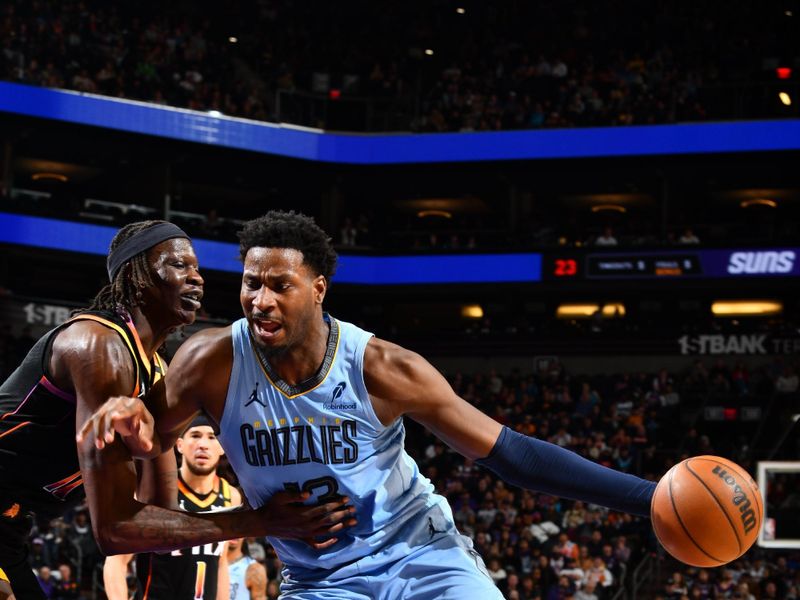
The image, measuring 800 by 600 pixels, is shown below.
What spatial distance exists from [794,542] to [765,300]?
1513cm

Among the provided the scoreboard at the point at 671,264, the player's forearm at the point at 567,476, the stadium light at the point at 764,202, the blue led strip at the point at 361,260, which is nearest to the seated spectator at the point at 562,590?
the scoreboard at the point at 671,264

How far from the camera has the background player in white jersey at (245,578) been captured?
8.79 m

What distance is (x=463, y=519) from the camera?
65.4 feet

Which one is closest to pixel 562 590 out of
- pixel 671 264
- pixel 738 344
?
pixel 738 344

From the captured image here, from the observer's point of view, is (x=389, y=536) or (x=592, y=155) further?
(x=592, y=155)

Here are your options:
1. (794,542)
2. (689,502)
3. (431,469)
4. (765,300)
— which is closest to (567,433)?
(431,469)

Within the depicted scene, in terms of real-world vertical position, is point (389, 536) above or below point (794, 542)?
above

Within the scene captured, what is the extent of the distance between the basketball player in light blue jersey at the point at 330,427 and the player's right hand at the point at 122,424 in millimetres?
309

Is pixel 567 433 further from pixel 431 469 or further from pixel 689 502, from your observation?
pixel 689 502

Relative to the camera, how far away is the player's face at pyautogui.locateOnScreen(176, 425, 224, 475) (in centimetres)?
762

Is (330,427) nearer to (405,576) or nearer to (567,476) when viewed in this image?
(405,576)

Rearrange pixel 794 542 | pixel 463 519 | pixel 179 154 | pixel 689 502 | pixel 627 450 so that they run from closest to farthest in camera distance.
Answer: pixel 689 502 → pixel 794 542 → pixel 463 519 → pixel 627 450 → pixel 179 154

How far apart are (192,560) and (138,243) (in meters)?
2.81

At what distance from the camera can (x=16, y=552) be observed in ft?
15.6
